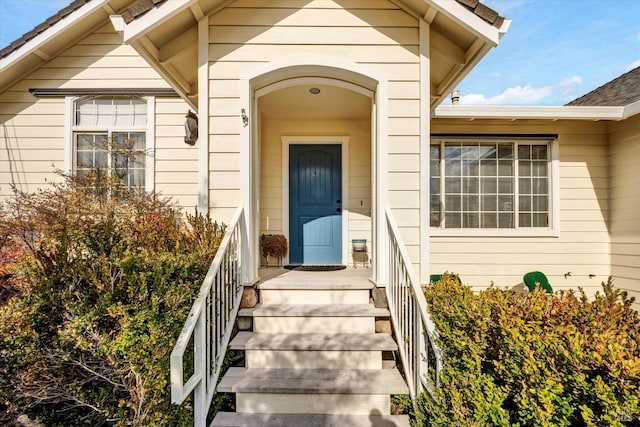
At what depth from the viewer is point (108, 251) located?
7.93ft

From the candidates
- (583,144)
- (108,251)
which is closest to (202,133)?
(108,251)

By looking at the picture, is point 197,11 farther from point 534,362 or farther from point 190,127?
point 534,362

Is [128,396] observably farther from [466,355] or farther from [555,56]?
[555,56]

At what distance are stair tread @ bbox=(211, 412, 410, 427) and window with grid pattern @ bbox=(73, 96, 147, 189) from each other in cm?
391

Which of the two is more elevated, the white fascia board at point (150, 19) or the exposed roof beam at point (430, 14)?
the exposed roof beam at point (430, 14)

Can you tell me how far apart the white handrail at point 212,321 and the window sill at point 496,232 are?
131 inches

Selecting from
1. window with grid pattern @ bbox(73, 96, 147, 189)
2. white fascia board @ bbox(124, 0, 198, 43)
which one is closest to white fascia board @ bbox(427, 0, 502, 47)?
white fascia board @ bbox(124, 0, 198, 43)

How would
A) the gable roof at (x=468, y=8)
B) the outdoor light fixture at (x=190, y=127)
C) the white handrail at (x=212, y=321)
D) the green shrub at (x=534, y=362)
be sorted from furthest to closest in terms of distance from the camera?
the outdoor light fixture at (x=190, y=127)
the gable roof at (x=468, y=8)
the white handrail at (x=212, y=321)
the green shrub at (x=534, y=362)

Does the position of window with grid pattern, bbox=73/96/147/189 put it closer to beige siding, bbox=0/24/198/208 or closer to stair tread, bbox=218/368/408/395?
beige siding, bbox=0/24/198/208

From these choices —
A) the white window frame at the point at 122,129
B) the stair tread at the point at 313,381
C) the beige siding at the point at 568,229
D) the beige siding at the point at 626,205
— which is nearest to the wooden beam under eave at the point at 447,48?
the beige siding at the point at 568,229

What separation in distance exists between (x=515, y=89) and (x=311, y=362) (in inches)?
1360

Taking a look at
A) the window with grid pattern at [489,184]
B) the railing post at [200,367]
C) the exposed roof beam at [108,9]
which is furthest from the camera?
the window with grid pattern at [489,184]

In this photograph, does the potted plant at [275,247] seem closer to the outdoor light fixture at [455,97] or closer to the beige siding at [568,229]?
the beige siding at [568,229]

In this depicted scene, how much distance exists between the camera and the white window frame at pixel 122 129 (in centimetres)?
496
